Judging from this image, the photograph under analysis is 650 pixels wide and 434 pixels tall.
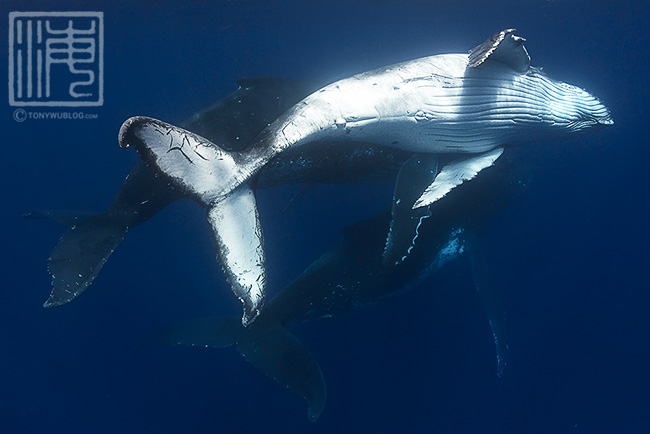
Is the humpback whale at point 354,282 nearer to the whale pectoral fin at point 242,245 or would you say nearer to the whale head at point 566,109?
the whale head at point 566,109

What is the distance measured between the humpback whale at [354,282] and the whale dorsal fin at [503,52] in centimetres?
299

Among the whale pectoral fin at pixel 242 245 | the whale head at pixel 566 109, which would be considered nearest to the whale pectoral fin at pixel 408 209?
the whale pectoral fin at pixel 242 245

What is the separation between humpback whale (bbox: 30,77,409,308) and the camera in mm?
6855

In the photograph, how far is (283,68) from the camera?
13.1 meters

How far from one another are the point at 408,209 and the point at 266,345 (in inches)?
156

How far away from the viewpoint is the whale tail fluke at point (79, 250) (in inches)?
249

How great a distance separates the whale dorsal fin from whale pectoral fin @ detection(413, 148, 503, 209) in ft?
3.94

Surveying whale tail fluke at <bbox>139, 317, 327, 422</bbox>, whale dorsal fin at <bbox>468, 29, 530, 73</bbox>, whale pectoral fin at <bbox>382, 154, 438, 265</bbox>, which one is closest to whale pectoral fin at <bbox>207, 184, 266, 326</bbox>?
whale pectoral fin at <bbox>382, 154, 438, 265</bbox>

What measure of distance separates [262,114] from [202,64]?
641cm

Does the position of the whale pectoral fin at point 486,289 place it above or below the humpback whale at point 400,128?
below

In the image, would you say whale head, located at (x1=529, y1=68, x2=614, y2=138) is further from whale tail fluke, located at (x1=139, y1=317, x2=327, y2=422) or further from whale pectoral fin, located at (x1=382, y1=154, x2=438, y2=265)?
whale tail fluke, located at (x1=139, y1=317, x2=327, y2=422)

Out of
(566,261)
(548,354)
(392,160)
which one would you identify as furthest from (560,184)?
(392,160)

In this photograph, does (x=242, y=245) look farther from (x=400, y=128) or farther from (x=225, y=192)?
(x=400, y=128)

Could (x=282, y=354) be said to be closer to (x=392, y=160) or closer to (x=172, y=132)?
(x=392, y=160)
